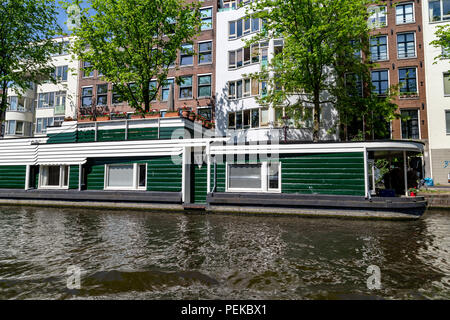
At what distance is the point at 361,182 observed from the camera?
10898 mm

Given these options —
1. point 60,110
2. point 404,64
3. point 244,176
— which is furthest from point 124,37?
point 404,64

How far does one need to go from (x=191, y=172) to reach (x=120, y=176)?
3909mm

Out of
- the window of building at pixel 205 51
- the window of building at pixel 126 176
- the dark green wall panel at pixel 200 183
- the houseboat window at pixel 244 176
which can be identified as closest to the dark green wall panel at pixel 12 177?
the window of building at pixel 126 176

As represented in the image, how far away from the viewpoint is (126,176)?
14.0 metres

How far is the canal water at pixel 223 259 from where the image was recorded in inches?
181

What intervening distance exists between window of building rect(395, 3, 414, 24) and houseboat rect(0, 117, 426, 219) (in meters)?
19.5

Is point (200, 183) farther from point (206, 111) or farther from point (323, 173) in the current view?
point (206, 111)

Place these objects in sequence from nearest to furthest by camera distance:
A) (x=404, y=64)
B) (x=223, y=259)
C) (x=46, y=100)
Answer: (x=223, y=259)
(x=404, y=64)
(x=46, y=100)

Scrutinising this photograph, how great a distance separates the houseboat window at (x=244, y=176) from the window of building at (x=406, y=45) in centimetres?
2183

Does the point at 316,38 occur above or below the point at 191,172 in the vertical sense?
above

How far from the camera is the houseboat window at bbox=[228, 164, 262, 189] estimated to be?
12.5 meters

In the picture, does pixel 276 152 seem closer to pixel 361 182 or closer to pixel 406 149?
pixel 361 182
